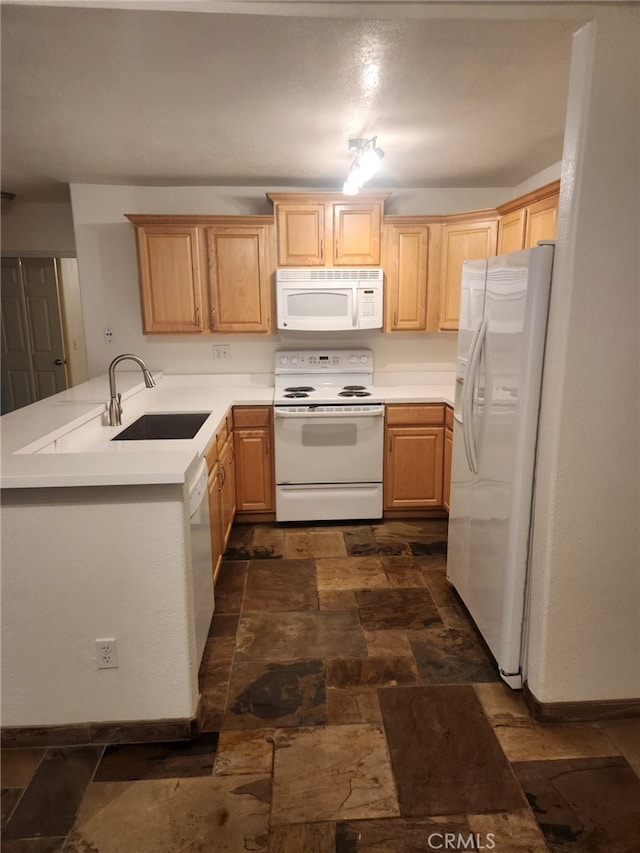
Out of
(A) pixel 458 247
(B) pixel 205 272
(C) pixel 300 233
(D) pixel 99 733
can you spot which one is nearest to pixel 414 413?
→ (A) pixel 458 247

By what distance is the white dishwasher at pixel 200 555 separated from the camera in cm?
199

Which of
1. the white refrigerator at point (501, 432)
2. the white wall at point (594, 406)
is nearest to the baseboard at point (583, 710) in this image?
the white wall at point (594, 406)

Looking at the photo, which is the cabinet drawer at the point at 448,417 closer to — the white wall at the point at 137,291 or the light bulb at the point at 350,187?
the white wall at the point at 137,291

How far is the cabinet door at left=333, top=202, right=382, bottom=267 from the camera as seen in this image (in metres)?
3.67

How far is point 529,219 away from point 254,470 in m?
2.31

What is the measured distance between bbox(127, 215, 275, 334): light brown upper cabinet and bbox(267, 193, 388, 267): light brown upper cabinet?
0.44 ft

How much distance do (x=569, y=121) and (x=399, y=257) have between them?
2113 mm

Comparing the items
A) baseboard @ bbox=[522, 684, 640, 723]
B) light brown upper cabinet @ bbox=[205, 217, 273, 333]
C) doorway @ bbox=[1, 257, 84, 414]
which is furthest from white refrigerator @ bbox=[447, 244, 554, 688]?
doorway @ bbox=[1, 257, 84, 414]

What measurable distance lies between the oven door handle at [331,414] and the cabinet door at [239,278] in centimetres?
70

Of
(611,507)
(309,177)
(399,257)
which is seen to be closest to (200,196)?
(309,177)

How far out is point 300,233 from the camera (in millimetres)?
3672

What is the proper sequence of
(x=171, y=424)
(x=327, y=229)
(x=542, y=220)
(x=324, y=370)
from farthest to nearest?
1. (x=324, y=370)
2. (x=327, y=229)
3. (x=171, y=424)
4. (x=542, y=220)

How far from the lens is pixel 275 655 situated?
2381 millimetres

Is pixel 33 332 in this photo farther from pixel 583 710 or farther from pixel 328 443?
pixel 583 710
